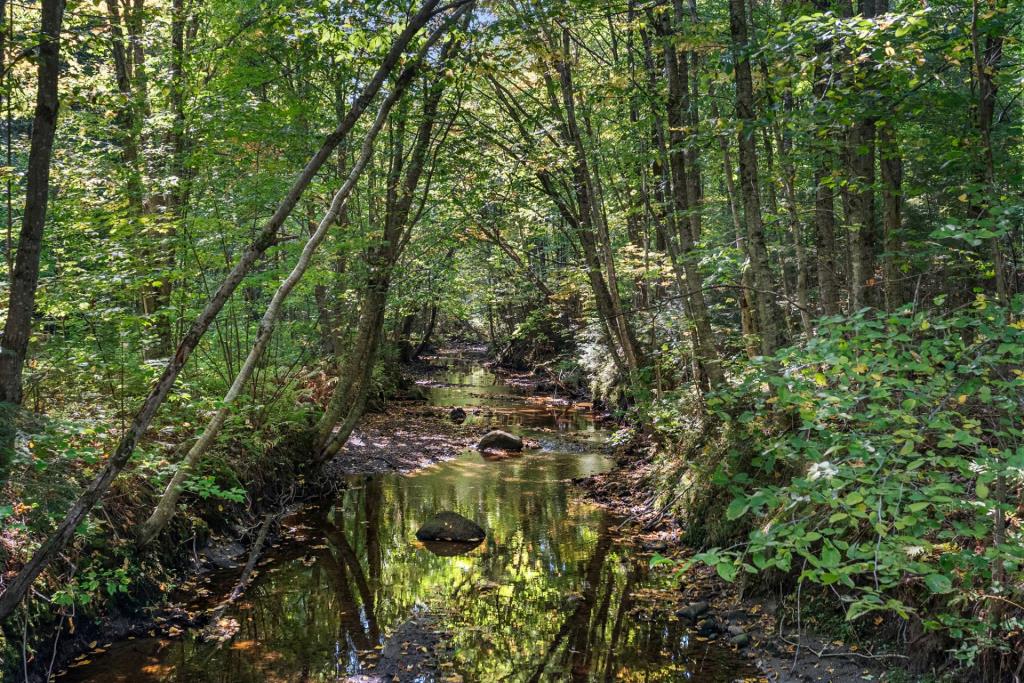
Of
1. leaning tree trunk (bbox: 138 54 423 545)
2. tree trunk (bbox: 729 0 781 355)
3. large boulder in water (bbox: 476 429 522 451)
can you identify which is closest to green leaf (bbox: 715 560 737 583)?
leaning tree trunk (bbox: 138 54 423 545)

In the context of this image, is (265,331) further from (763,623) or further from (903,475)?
(763,623)

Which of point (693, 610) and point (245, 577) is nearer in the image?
point (693, 610)

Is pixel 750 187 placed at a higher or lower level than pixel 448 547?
higher

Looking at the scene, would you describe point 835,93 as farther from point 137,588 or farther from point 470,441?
point 470,441

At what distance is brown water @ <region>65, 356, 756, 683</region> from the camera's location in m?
6.05

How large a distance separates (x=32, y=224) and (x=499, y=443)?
11759 mm

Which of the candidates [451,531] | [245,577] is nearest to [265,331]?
[245,577]

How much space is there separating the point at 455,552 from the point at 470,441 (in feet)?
25.3

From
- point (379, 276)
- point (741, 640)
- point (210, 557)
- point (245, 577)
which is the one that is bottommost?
point (741, 640)

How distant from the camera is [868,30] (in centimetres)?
516

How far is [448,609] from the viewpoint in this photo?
7.42 meters

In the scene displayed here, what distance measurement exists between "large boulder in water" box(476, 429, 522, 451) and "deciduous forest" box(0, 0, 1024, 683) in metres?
0.09

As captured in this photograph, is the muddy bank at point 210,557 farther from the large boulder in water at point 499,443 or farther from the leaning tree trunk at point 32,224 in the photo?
the leaning tree trunk at point 32,224

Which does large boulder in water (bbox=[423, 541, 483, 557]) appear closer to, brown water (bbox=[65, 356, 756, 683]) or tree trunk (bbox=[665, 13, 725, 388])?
brown water (bbox=[65, 356, 756, 683])
